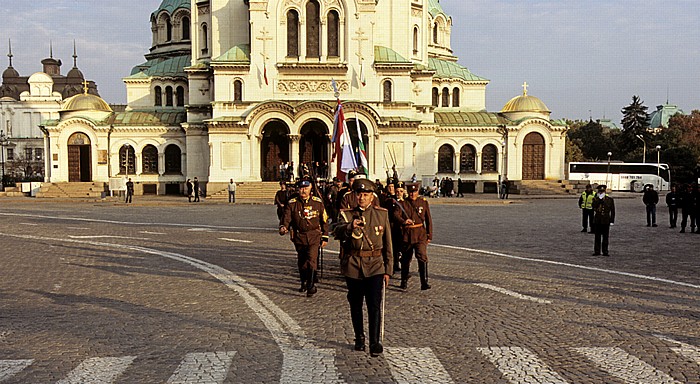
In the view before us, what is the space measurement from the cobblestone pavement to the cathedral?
26275 mm

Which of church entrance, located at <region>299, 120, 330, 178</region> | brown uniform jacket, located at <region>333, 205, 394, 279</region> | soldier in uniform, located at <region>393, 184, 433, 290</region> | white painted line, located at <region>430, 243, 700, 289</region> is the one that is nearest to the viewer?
brown uniform jacket, located at <region>333, 205, 394, 279</region>

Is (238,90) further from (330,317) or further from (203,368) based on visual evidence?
(203,368)

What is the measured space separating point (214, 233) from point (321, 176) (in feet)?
86.0

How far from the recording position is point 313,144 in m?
48.7

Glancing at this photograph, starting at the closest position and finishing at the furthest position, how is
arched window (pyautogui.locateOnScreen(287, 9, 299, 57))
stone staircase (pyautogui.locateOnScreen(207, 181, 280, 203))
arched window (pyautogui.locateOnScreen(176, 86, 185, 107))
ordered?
stone staircase (pyautogui.locateOnScreen(207, 181, 280, 203))
arched window (pyautogui.locateOnScreen(287, 9, 299, 57))
arched window (pyautogui.locateOnScreen(176, 86, 185, 107))

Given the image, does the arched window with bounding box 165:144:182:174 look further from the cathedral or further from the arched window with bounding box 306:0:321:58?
the arched window with bounding box 306:0:321:58

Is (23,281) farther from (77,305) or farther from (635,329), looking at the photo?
(635,329)

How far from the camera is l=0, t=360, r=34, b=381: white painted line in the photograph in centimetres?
657

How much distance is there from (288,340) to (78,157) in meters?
46.4

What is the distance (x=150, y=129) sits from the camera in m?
49.8

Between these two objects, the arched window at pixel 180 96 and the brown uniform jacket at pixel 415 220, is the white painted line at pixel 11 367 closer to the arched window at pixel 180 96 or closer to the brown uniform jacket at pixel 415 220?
the brown uniform jacket at pixel 415 220

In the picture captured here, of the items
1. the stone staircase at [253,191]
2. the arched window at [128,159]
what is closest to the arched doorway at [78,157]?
the arched window at [128,159]

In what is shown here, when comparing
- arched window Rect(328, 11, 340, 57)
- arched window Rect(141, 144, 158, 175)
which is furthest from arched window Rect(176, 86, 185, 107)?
arched window Rect(328, 11, 340, 57)

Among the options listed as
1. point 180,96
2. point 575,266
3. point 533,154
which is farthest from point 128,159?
point 575,266
